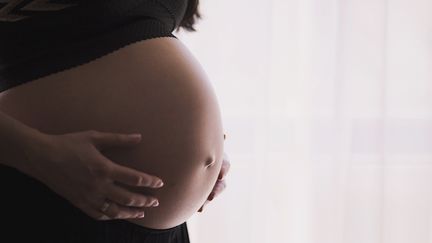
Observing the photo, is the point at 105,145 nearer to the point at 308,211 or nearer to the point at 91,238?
the point at 91,238

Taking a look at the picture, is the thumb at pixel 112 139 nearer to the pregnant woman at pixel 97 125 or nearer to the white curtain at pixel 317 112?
the pregnant woman at pixel 97 125

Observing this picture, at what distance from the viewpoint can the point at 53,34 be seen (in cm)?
71

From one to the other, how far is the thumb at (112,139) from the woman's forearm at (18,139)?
0.21 ft

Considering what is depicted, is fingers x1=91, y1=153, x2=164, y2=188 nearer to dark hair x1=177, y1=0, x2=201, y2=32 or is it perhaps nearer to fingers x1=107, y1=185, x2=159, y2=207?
fingers x1=107, y1=185, x2=159, y2=207

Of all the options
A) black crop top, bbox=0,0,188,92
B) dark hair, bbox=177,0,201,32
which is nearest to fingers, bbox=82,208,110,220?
black crop top, bbox=0,0,188,92

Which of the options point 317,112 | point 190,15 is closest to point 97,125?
point 190,15

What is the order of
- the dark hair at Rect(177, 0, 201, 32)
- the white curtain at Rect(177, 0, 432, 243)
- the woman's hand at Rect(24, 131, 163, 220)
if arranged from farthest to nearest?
1. the white curtain at Rect(177, 0, 432, 243)
2. the dark hair at Rect(177, 0, 201, 32)
3. the woman's hand at Rect(24, 131, 163, 220)

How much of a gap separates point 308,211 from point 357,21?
0.52 m

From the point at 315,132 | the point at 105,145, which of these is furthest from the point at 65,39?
the point at 315,132

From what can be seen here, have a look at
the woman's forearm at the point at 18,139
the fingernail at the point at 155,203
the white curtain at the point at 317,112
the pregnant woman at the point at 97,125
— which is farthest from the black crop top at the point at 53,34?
the white curtain at the point at 317,112

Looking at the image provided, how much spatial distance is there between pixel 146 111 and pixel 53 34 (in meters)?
0.16

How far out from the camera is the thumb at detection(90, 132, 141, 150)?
634 millimetres

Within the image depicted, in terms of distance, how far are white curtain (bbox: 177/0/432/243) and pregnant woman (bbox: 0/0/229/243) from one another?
2.20ft

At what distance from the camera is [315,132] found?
4.79 feet
